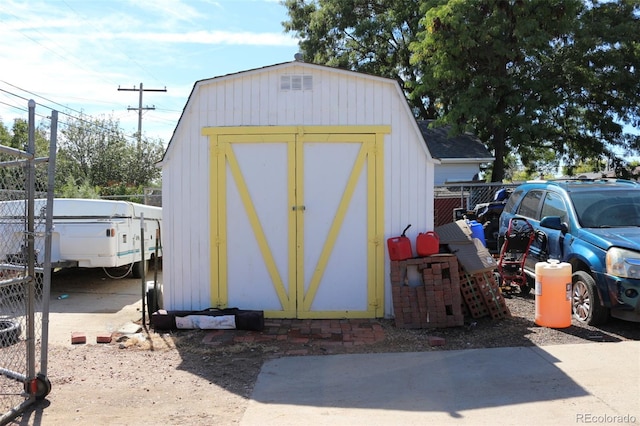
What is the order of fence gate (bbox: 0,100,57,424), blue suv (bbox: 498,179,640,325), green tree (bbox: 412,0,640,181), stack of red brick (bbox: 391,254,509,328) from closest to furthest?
1. fence gate (bbox: 0,100,57,424)
2. blue suv (bbox: 498,179,640,325)
3. stack of red brick (bbox: 391,254,509,328)
4. green tree (bbox: 412,0,640,181)

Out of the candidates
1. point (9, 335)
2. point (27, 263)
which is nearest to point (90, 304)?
point (9, 335)

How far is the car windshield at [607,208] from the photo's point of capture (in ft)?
23.2

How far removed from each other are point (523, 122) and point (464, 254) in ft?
41.7

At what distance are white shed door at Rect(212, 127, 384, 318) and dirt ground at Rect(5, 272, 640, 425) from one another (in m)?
0.72

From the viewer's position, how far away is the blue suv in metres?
6.08

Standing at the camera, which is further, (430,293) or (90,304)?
(90,304)

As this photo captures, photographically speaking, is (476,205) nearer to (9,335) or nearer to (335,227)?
(335,227)

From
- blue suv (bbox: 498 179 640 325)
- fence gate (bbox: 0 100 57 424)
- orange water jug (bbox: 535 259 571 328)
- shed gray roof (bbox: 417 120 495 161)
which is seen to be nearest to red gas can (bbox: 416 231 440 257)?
orange water jug (bbox: 535 259 571 328)

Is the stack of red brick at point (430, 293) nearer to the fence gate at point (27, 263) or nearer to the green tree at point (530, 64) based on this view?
the fence gate at point (27, 263)

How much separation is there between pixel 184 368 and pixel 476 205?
962cm

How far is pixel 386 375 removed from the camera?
198 inches

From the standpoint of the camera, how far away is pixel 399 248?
6.68 metres

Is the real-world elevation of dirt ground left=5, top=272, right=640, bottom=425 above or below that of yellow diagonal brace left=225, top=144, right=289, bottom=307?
below

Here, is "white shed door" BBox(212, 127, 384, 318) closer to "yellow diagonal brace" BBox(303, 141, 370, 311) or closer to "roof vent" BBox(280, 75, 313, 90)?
"yellow diagonal brace" BBox(303, 141, 370, 311)
